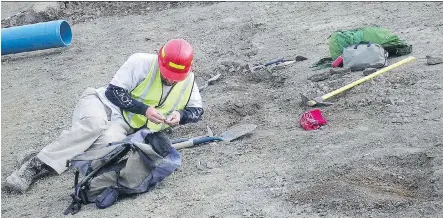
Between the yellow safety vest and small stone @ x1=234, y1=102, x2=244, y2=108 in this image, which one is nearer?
the yellow safety vest

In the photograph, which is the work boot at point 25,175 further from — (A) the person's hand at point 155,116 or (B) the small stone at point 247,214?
(B) the small stone at point 247,214

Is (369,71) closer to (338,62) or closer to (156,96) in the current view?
(338,62)

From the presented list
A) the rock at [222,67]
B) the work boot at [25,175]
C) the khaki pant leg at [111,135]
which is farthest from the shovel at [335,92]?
the work boot at [25,175]

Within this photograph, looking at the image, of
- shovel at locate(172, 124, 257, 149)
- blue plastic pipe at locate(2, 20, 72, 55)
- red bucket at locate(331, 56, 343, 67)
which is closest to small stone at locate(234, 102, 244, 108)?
shovel at locate(172, 124, 257, 149)

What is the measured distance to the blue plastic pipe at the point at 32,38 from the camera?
10164mm

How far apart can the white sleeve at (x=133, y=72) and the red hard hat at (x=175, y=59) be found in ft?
0.62

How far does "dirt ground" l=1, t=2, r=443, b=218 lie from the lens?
4875 millimetres

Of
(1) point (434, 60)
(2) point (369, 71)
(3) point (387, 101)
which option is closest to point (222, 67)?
(2) point (369, 71)

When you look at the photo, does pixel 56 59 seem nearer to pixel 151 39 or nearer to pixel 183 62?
pixel 151 39

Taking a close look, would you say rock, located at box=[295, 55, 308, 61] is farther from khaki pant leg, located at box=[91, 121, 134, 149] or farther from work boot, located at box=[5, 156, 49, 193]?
work boot, located at box=[5, 156, 49, 193]

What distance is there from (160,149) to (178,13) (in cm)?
642

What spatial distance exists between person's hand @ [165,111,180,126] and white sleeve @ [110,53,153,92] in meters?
0.39

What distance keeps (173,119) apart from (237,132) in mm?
755

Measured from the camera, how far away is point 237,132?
6.28 meters
